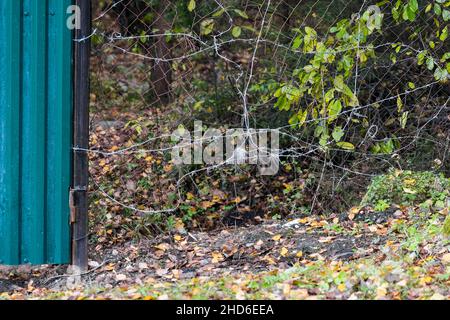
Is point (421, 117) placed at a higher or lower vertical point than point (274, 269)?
higher

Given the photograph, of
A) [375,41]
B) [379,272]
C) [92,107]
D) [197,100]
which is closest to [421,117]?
[375,41]

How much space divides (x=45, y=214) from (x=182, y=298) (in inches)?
55.2

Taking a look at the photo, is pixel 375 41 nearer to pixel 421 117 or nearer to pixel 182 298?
pixel 421 117

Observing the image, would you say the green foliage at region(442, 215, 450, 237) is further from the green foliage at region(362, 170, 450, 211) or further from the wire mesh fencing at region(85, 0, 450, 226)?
the wire mesh fencing at region(85, 0, 450, 226)

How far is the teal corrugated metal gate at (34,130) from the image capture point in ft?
14.7

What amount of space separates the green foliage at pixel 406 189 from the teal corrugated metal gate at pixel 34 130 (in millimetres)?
2396

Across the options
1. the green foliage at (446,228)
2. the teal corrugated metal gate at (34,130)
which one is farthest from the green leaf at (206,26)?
the green foliage at (446,228)

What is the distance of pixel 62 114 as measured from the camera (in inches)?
179

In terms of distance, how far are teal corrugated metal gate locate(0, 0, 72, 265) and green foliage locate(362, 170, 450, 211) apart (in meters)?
2.40

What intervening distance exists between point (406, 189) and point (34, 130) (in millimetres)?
2838

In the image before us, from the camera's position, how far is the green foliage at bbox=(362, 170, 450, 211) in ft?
17.2

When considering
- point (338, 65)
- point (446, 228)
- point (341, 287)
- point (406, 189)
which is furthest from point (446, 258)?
point (338, 65)

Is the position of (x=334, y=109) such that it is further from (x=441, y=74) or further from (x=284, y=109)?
(x=284, y=109)

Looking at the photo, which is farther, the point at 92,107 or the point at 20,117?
the point at 92,107
